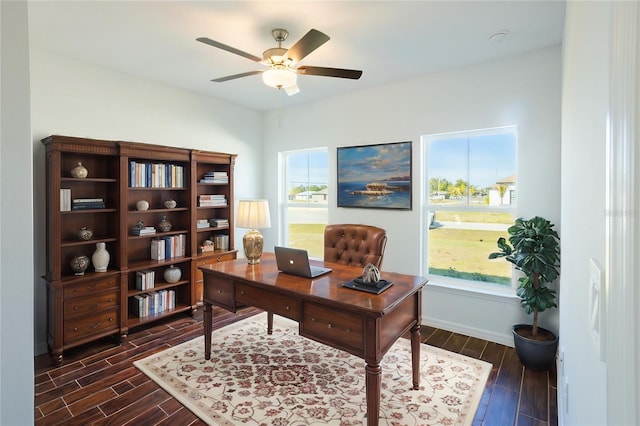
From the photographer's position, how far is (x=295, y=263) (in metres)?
2.39

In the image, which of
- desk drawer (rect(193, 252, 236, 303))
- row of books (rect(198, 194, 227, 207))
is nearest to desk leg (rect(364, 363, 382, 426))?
desk drawer (rect(193, 252, 236, 303))

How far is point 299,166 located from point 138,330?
9.62ft

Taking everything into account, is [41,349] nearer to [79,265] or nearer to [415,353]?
[79,265]

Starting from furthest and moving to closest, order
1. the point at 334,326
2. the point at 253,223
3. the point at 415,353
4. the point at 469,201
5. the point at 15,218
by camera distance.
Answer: the point at 469,201, the point at 253,223, the point at 415,353, the point at 334,326, the point at 15,218

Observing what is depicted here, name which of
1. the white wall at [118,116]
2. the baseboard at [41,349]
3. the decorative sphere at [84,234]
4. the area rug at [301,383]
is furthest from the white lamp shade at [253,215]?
the baseboard at [41,349]

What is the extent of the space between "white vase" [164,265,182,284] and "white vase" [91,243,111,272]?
0.66 meters

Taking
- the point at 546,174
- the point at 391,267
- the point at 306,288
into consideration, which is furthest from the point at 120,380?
the point at 546,174

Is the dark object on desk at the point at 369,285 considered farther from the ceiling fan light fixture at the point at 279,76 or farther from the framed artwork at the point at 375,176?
the framed artwork at the point at 375,176

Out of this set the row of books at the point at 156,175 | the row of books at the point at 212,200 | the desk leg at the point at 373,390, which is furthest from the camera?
the row of books at the point at 212,200

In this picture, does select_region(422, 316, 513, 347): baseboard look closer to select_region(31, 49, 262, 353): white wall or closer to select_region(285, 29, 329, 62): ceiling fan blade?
select_region(31, 49, 262, 353): white wall

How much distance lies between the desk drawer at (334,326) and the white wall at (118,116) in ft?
8.85

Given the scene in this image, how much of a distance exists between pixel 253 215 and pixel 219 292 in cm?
71

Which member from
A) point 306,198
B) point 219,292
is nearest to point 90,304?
point 219,292

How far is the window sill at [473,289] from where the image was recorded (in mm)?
3168
